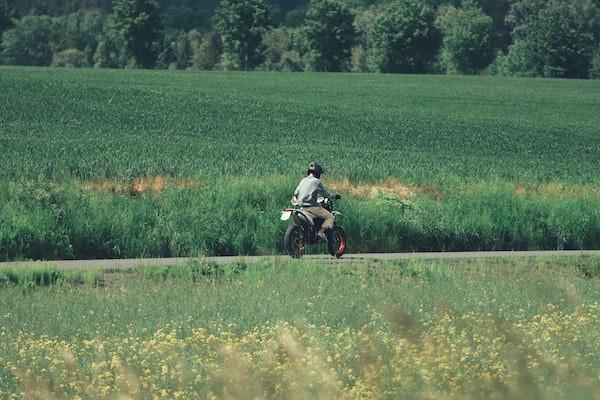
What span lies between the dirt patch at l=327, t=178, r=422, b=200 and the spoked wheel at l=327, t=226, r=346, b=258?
5488 millimetres

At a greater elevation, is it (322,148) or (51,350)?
(51,350)

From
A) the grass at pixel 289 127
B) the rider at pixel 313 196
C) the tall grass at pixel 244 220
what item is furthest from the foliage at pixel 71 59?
the rider at pixel 313 196

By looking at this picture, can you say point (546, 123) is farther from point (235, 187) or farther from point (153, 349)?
point (153, 349)

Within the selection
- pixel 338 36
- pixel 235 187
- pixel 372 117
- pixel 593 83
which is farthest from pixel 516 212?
pixel 338 36

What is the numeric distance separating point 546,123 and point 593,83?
33.8 m

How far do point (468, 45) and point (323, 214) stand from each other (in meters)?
117

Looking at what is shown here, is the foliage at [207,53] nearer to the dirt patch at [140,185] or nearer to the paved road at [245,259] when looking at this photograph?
the dirt patch at [140,185]

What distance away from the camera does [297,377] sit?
336 inches

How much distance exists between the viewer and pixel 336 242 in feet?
74.0

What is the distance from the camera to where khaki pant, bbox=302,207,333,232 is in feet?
73.0

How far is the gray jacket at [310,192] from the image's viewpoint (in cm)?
2208

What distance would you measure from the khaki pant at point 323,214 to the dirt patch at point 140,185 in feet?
15.2

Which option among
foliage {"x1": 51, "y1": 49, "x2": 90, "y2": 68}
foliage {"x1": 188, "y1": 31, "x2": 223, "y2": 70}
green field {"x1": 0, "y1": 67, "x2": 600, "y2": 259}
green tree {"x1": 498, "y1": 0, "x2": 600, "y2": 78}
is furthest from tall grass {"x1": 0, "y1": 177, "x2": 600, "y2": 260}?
foliage {"x1": 188, "y1": 31, "x2": 223, "y2": 70}

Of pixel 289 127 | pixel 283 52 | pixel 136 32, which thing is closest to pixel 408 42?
pixel 136 32
